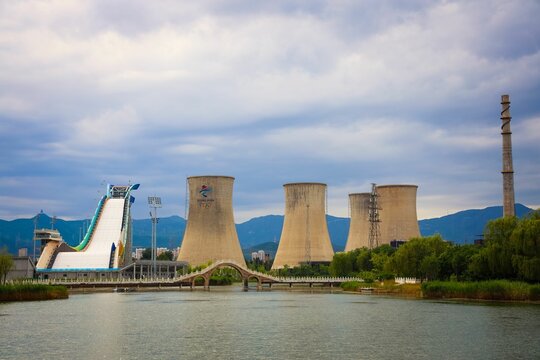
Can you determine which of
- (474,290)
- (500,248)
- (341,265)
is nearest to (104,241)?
(341,265)

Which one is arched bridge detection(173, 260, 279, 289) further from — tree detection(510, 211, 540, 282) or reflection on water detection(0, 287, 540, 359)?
tree detection(510, 211, 540, 282)

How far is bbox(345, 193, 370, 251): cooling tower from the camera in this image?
87125 mm

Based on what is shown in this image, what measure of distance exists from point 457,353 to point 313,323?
11213 mm

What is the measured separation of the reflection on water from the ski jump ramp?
134 ft

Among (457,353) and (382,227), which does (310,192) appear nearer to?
(382,227)

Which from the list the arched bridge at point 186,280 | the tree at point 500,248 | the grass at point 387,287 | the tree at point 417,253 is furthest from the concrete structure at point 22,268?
the tree at point 500,248

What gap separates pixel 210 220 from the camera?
7412 cm

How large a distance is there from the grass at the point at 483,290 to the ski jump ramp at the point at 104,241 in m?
44.1

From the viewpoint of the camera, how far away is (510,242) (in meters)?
42.6

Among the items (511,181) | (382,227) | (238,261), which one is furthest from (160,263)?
(511,181)

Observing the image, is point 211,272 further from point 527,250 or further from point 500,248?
point 527,250

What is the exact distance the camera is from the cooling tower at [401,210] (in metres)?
74.8

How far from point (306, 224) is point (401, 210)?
31.8 ft

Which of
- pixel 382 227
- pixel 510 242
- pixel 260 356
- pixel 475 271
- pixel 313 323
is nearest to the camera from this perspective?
pixel 260 356
